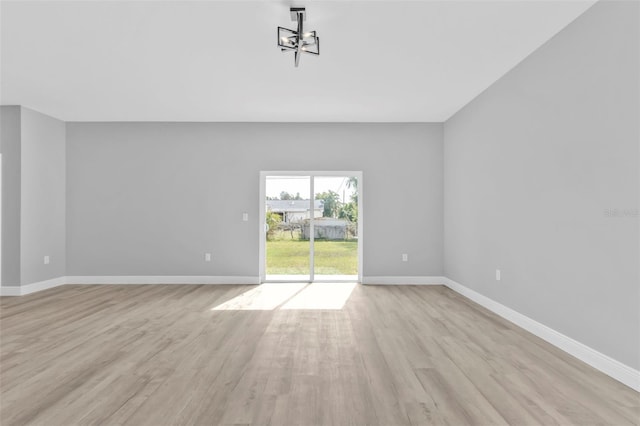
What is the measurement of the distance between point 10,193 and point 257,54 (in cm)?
451

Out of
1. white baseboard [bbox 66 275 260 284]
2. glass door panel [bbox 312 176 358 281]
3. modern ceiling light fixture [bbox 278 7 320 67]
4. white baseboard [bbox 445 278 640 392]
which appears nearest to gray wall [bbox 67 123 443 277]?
white baseboard [bbox 66 275 260 284]

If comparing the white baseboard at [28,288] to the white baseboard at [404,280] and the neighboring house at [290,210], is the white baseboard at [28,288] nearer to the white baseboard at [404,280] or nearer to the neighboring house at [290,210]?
the neighboring house at [290,210]

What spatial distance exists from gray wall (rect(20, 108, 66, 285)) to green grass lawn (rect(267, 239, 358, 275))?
356 centimetres

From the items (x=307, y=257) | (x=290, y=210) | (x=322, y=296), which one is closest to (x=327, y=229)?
(x=307, y=257)

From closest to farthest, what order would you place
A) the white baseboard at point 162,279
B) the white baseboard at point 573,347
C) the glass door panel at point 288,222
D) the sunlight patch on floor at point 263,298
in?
the white baseboard at point 573,347 < the sunlight patch on floor at point 263,298 < the white baseboard at point 162,279 < the glass door panel at point 288,222

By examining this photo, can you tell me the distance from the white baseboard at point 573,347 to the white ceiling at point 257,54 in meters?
2.72

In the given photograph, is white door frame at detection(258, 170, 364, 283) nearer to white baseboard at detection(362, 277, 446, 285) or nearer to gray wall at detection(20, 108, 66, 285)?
white baseboard at detection(362, 277, 446, 285)

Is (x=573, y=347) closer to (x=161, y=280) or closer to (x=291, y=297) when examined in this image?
(x=291, y=297)

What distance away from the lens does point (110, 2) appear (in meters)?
2.72

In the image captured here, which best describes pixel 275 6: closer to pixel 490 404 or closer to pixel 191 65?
pixel 191 65

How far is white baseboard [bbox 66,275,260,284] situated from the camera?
238 inches

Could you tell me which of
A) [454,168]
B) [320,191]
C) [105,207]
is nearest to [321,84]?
[320,191]

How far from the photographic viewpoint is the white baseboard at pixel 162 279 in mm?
6047

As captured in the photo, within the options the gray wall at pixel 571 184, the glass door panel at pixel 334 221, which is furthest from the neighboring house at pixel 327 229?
the gray wall at pixel 571 184
